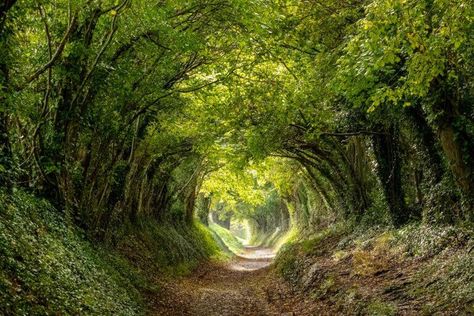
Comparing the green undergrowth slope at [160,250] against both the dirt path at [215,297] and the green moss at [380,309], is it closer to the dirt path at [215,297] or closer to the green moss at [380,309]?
the dirt path at [215,297]

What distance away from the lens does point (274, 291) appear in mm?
16969

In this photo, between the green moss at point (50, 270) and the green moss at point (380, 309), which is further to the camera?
the green moss at point (380, 309)

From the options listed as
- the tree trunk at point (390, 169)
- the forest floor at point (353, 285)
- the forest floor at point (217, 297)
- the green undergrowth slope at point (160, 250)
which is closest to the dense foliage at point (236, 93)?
the tree trunk at point (390, 169)

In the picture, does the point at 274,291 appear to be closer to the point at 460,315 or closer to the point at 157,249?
the point at 157,249

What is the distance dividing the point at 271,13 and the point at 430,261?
718 cm

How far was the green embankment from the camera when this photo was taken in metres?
6.85

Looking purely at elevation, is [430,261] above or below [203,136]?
below

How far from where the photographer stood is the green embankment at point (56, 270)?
22.5 feet

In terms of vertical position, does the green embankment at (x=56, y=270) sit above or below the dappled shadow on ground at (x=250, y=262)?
above

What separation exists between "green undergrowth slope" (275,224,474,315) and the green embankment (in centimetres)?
557

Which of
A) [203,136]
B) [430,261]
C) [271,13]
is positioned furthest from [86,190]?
[430,261]

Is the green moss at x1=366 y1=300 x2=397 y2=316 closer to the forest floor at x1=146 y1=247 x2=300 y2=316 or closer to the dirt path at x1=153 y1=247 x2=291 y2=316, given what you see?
the forest floor at x1=146 y1=247 x2=300 y2=316

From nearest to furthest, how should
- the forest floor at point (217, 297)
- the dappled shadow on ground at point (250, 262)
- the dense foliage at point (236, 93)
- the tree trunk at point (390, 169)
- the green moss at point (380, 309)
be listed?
1. the dense foliage at point (236, 93)
2. the green moss at point (380, 309)
3. the forest floor at point (217, 297)
4. the tree trunk at point (390, 169)
5. the dappled shadow on ground at point (250, 262)

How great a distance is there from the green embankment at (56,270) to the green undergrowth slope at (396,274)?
5572 mm
